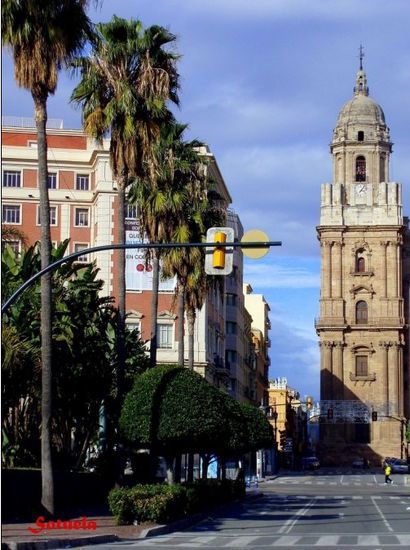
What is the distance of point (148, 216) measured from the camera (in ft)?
143

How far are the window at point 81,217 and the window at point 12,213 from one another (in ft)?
13.5

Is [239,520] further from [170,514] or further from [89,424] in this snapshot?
[89,424]

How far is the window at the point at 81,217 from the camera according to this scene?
78.4 metres

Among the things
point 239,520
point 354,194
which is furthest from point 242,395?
point 239,520

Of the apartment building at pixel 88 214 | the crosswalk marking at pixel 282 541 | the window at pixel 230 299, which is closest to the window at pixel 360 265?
the window at pixel 230 299

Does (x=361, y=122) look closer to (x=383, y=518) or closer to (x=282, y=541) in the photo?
(x=383, y=518)

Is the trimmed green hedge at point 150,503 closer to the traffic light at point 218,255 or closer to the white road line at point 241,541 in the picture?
the white road line at point 241,541

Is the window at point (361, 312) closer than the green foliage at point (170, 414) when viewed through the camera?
No

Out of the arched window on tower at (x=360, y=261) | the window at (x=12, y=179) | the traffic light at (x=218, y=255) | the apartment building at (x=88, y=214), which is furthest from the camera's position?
the arched window on tower at (x=360, y=261)

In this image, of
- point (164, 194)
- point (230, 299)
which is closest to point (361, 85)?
point (230, 299)

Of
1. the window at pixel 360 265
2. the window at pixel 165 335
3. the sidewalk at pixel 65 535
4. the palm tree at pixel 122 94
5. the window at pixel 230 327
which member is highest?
the window at pixel 360 265

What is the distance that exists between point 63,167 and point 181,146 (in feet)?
115

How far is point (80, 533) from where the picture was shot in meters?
29.0

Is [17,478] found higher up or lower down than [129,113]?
lower down
